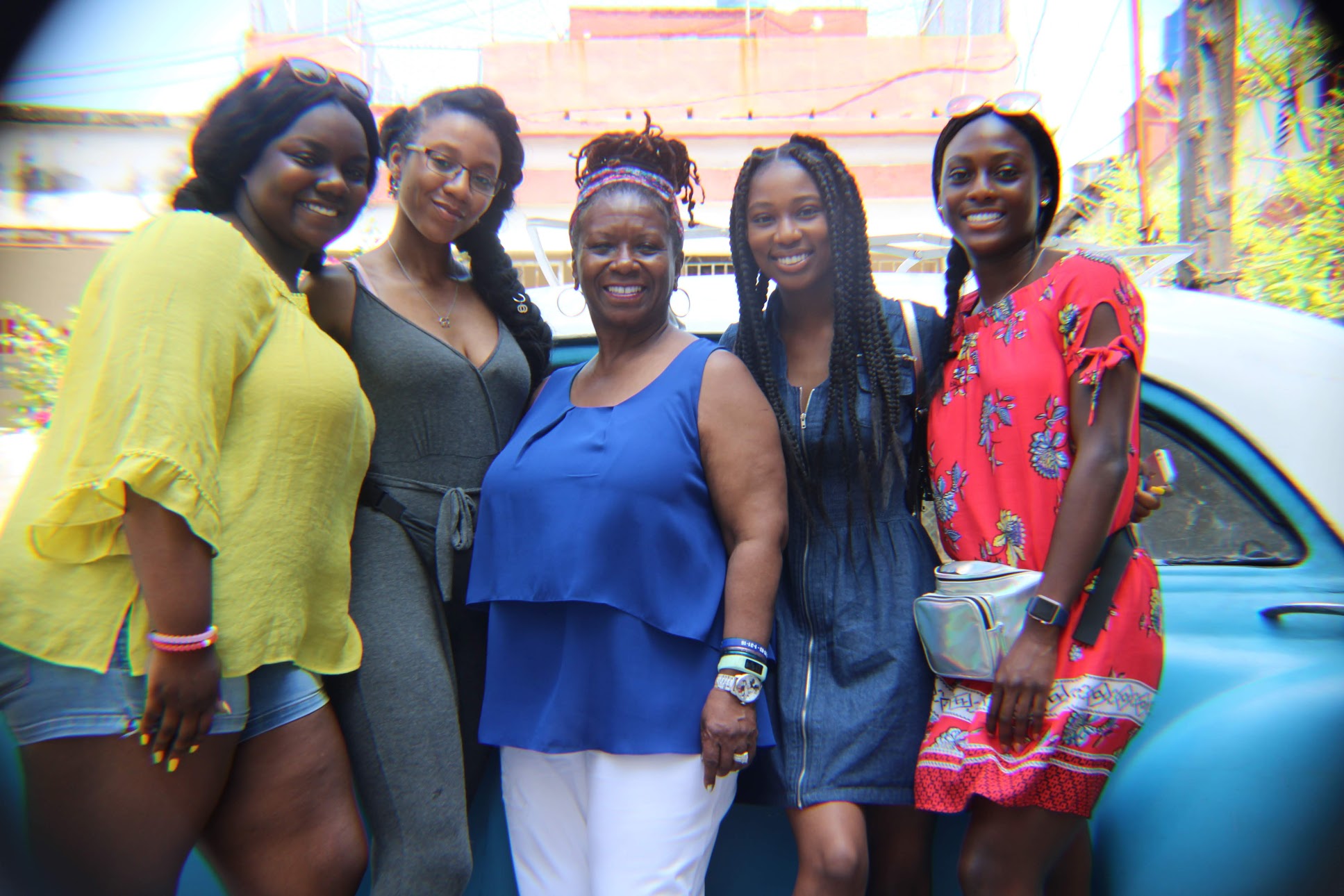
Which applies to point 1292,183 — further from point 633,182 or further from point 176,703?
point 176,703

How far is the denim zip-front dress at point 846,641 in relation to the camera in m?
1.65

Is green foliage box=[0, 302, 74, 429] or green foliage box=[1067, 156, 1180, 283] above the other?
green foliage box=[1067, 156, 1180, 283]

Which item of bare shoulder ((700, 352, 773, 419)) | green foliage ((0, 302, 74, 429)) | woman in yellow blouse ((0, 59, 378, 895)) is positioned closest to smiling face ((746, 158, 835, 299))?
bare shoulder ((700, 352, 773, 419))

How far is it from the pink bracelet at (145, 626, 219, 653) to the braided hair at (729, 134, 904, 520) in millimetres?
1127

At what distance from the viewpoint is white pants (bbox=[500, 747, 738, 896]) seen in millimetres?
1572

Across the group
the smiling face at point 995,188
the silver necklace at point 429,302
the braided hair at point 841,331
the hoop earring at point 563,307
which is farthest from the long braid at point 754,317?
the silver necklace at point 429,302

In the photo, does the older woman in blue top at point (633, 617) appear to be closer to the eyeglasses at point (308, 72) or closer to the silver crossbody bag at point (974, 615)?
the silver crossbody bag at point (974, 615)

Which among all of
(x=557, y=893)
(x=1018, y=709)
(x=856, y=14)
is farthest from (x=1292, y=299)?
(x=856, y=14)

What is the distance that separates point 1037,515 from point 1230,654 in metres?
0.55

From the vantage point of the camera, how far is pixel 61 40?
1716 millimetres

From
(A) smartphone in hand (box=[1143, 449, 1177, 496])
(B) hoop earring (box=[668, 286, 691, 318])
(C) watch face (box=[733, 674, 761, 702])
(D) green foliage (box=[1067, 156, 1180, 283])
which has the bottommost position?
(C) watch face (box=[733, 674, 761, 702])

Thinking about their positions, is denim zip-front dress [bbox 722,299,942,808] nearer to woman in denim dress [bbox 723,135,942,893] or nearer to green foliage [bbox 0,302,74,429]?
woman in denim dress [bbox 723,135,942,893]

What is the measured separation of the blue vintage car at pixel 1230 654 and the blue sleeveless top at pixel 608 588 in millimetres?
384

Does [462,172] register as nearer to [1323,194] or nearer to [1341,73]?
[1341,73]
